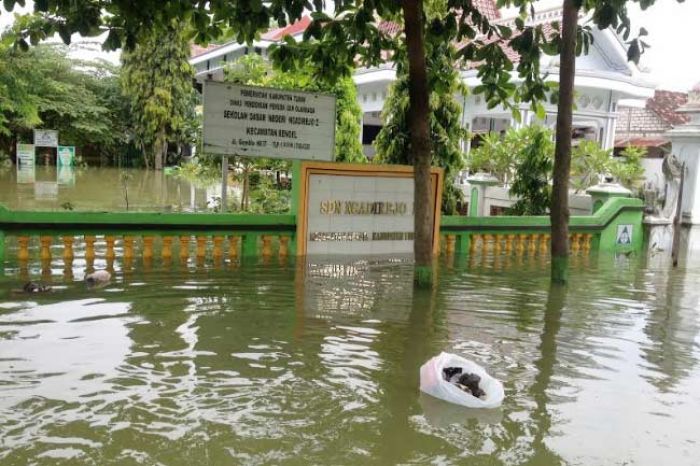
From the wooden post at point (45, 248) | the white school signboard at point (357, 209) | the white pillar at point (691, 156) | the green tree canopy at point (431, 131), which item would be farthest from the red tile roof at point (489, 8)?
the wooden post at point (45, 248)

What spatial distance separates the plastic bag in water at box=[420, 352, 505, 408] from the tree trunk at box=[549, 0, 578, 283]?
3601 millimetres

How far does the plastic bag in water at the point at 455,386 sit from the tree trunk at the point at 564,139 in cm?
360

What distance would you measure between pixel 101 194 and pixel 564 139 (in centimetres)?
1602

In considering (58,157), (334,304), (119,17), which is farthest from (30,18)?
(58,157)

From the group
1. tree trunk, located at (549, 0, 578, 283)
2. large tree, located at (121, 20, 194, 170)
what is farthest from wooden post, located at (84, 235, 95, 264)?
large tree, located at (121, 20, 194, 170)

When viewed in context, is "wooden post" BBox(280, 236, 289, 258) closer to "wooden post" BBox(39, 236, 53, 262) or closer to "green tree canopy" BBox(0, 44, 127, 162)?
"wooden post" BBox(39, 236, 53, 262)

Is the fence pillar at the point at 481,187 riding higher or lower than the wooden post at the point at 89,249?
higher

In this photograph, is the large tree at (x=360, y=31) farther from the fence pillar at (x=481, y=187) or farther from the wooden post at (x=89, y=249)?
the fence pillar at (x=481, y=187)

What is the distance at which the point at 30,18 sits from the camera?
6141 millimetres

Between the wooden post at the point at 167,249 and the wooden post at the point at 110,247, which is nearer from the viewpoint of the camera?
the wooden post at the point at 110,247

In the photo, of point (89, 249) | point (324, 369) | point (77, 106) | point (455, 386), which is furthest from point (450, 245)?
point (77, 106)

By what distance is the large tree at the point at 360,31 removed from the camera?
18.5 ft

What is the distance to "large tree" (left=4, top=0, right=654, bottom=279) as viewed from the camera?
18.5 feet

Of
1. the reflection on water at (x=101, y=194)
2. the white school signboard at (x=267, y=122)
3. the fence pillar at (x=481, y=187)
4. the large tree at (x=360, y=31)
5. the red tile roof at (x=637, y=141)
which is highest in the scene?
the red tile roof at (x=637, y=141)
